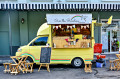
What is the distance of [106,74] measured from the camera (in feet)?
24.2

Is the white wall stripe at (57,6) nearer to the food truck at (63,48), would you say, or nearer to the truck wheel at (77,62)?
the food truck at (63,48)

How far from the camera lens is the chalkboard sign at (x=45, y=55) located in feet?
26.5

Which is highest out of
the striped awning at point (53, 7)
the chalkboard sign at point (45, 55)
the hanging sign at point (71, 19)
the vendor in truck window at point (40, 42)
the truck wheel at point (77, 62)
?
the striped awning at point (53, 7)

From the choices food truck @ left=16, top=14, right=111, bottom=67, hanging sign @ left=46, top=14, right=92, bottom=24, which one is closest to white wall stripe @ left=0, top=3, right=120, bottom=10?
food truck @ left=16, top=14, right=111, bottom=67

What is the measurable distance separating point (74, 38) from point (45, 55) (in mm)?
1918

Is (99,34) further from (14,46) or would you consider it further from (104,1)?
(14,46)

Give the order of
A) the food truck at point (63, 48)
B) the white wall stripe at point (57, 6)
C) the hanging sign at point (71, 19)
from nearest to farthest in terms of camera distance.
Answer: the hanging sign at point (71, 19) → the food truck at point (63, 48) → the white wall stripe at point (57, 6)

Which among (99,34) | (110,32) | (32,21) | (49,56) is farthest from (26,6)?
(110,32)

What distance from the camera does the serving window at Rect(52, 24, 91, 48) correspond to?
8.60 meters

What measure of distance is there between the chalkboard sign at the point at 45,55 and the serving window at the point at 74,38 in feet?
1.66

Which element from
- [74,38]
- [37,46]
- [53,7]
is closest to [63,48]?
[74,38]

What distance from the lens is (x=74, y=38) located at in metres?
8.70

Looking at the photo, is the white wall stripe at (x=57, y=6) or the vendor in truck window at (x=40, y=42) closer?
the vendor in truck window at (x=40, y=42)

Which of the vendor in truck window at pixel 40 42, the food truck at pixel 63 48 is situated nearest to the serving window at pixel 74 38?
the food truck at pixel 63 48
